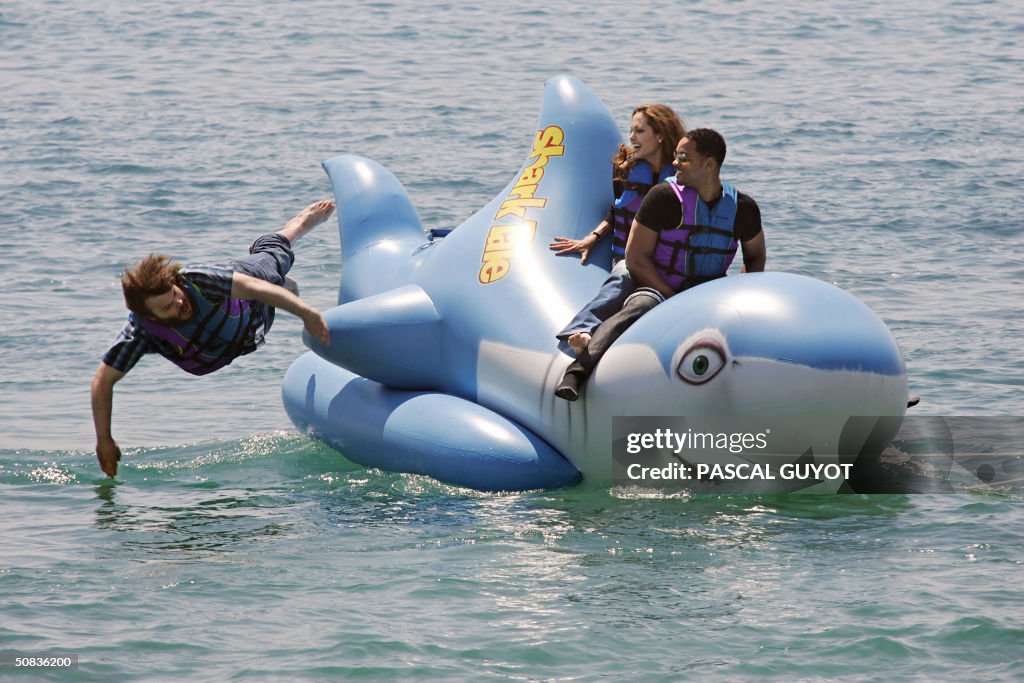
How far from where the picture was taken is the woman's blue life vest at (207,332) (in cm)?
623

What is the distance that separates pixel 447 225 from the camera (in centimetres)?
1223

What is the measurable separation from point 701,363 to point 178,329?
7.20ft

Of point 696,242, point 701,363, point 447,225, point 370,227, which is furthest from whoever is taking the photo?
point 447,225

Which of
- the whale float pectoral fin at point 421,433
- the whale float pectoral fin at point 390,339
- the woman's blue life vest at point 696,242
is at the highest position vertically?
the woman's blue life vest at point 696,242

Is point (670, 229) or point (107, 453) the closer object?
point (670, 229)

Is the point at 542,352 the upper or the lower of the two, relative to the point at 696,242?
lower

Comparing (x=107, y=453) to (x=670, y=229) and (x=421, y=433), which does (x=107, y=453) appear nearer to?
(x=421, y=433)

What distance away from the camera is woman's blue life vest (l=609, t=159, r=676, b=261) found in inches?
261

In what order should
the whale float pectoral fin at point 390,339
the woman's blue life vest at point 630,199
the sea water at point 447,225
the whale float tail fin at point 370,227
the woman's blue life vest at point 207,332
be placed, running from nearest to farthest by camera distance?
the sea water at point 447,225 < the woman's blue life vest at point 207,332 < the woman's blue life vest at point 630,199 < the whale float pectoral fin at point 390,339 < the whale float tail fin at point 370,227

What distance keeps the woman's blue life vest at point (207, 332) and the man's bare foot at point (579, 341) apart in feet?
4.63

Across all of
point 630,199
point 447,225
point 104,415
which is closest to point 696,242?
point 630,199

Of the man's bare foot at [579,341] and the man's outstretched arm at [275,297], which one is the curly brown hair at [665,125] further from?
the man's outstretched arm at [275,297]

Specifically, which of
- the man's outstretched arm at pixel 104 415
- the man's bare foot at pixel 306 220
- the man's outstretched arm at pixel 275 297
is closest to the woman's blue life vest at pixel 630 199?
the man's outstretched arm at pixel 275 297

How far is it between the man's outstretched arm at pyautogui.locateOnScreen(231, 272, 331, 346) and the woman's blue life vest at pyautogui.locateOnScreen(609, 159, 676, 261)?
1390 millimetres
